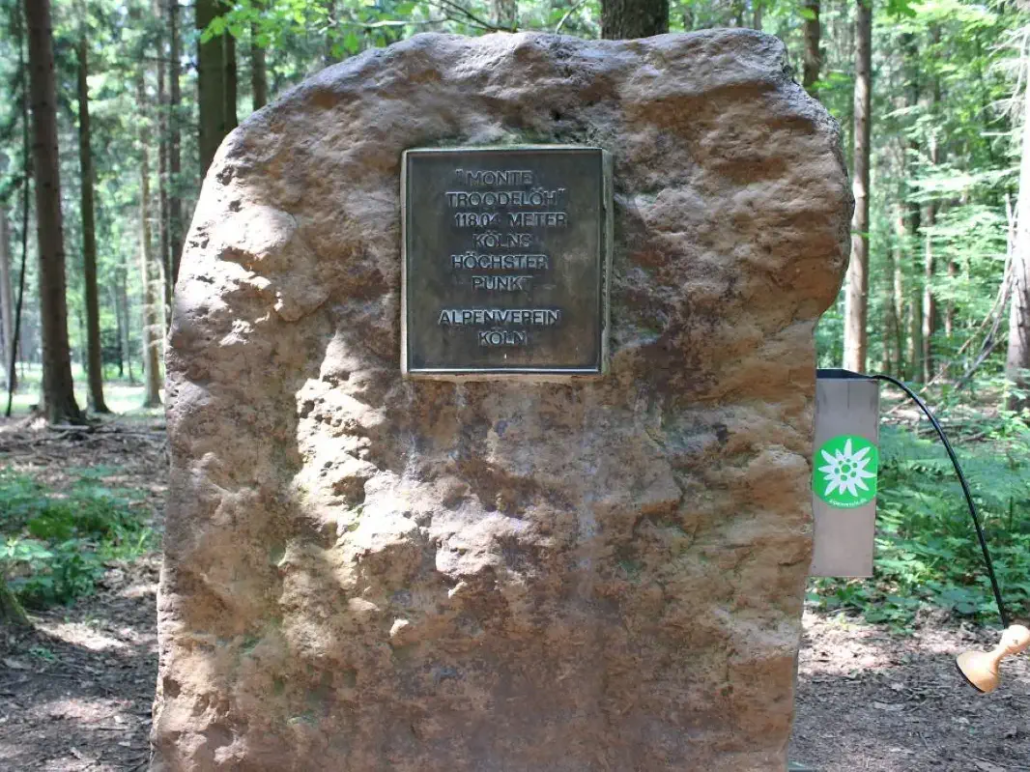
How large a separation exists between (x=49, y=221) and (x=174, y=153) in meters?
6.54

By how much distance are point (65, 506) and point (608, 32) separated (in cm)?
502

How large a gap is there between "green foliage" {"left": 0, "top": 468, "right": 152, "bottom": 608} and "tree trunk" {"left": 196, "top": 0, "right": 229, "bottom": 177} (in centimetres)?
336

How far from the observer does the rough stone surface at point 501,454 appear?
2.54 m

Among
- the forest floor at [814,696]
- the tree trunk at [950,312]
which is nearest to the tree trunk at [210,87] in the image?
the forest floor at [814,696]

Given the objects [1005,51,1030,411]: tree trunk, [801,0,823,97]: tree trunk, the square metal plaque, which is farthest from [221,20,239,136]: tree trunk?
[1005,51,1030,411]: tree trunk

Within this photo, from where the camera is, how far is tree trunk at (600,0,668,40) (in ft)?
17.0

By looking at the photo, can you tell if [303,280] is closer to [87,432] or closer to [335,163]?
[335,163]

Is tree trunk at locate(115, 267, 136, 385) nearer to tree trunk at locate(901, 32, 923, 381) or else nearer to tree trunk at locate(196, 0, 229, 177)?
tree trunk at locate(196, 0, 229, 177)

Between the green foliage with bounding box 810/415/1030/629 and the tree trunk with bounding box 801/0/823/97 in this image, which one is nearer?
the green foliage with bounding box 810/415/1030/629

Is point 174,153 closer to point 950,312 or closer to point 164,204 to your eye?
point 164,204

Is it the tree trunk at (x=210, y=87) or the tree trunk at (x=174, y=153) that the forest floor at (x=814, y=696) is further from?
the tree trunk at (x=174, y=153)

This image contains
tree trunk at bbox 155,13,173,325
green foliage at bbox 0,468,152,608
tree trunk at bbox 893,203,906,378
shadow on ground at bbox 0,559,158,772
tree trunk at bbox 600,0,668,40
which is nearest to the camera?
shadow on ground at bbox 0,559,158,772

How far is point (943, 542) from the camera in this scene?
510cm

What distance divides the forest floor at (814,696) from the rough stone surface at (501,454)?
1022 millimetres
